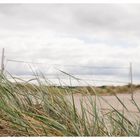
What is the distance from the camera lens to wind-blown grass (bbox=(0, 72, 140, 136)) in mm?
2002

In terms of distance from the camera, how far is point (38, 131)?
2.00 metres

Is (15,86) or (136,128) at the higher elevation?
(15,86)

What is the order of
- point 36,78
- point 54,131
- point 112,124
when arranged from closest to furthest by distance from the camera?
point 54,131 → point 112,124 → point 36,78

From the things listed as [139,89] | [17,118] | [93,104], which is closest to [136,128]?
[93,104]

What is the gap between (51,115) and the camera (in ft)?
7.45

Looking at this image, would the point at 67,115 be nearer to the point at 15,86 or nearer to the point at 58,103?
the point at 58,103

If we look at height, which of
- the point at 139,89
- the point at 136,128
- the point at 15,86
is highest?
the point at 15,86

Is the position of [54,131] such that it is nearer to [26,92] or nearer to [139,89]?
[26,92]

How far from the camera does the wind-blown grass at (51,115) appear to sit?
2.00m

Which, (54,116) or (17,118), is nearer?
(17,118)

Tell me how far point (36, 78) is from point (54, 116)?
339 mm

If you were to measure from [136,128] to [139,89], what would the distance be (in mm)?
11908

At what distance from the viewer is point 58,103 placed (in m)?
2.30

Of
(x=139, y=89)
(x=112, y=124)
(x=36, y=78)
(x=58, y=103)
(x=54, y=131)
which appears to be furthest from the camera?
(x=139, y=89)
